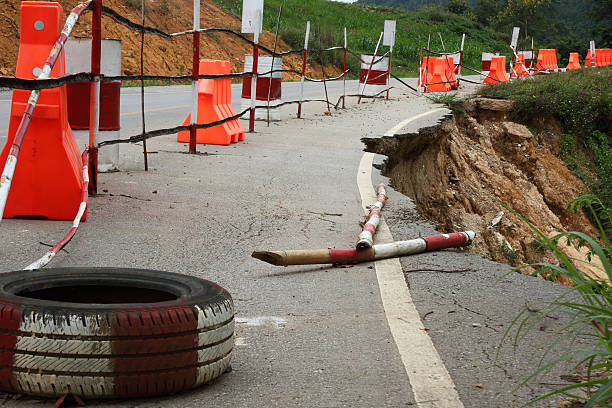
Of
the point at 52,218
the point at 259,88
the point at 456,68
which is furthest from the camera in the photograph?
the point at 456,68

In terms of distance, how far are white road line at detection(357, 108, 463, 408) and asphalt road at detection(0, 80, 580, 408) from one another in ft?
0.09

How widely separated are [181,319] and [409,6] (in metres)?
199

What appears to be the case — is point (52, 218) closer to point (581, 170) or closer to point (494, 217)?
point (494, 217)

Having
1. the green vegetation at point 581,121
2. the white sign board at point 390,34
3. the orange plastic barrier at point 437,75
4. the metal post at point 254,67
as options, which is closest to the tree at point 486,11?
the orange plastic barrier at point 437,75

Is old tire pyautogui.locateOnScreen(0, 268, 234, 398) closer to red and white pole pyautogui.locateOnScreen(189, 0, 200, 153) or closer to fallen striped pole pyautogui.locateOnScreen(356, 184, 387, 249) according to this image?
fallen striped pole pyautogui.locateOnScreen(356, 184, 387, 249)

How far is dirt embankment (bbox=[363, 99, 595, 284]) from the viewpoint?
1211 cm

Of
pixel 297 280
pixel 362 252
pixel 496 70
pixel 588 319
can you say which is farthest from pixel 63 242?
pixel 496 70

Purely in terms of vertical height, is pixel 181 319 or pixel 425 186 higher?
pixel 181 319

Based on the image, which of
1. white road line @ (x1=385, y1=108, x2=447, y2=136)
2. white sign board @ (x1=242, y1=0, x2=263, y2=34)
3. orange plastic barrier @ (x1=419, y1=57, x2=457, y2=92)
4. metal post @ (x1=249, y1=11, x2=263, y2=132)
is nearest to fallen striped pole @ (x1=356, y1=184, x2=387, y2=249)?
white road line @ (x1=385, y1=108, x2=447, y2=136)

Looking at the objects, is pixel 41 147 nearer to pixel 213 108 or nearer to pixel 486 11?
pixel 213 108

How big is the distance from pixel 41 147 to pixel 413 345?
3331 mm

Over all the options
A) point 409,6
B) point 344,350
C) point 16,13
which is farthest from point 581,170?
point 409,6

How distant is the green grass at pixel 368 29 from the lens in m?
51.8

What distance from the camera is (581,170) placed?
58.7 ft
